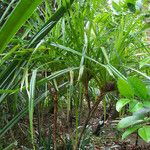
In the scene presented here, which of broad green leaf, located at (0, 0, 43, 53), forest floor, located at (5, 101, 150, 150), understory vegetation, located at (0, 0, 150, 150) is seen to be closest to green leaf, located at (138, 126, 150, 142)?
understory vegetation, located at (0, 0, 150, 150)

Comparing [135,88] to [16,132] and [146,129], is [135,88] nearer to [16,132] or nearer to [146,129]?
[146,129]

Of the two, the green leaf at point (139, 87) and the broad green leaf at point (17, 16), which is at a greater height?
the broad green leaf at point (17, 16)

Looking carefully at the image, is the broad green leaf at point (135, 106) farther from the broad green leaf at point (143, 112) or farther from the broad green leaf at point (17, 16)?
the broad green leaf at point (17, 16)

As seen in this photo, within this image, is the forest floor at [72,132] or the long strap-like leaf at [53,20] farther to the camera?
the forest floor at [72,132]

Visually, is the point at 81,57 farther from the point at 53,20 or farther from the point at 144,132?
the point at 144,132

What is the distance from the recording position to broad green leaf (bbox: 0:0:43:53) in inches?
21.6

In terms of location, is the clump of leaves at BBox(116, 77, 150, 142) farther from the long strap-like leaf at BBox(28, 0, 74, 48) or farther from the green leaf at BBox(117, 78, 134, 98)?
the long strap-like leaf at BBox(28, 0, 74, 48)

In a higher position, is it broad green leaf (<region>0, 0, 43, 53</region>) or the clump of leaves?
broad green leaf (<region>0, 0, 43, 53</region>)

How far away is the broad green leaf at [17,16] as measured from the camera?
1.80 ft

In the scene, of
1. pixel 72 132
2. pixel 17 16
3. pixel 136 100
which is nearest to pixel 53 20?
pixel 17 16

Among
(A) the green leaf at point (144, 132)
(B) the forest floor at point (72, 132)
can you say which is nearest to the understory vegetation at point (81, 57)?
(A) the green leaf at point (144, 132)

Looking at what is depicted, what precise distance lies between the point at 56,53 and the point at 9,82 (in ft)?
0.63

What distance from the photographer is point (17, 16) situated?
0.56 meters

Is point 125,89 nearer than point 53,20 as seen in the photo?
Yes
